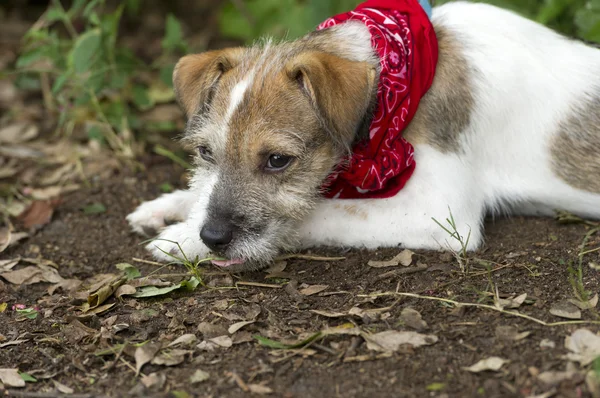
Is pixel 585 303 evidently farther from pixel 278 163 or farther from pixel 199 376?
pixel 199 376

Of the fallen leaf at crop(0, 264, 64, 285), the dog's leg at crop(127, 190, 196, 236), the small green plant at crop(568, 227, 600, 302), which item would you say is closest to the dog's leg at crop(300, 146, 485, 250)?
the small green plant at crop(568, 227, 600, 302)

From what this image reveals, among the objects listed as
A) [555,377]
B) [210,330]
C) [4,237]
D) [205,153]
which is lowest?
[4,237]

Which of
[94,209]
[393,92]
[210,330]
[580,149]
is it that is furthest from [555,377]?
[94,209]

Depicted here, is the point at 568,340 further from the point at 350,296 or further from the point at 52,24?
the point at 52,24

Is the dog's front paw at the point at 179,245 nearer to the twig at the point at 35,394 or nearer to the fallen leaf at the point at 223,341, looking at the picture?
the fallen leaf at the point at 223,341

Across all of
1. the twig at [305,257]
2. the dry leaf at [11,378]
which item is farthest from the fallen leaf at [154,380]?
the twig at [305,257]

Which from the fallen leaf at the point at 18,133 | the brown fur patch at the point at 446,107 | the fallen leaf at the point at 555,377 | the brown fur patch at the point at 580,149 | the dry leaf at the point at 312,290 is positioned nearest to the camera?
the fallen leaf at the point at 555,377

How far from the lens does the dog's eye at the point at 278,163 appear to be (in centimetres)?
430

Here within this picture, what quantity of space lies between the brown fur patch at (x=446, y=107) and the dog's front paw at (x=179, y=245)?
4.92 feet

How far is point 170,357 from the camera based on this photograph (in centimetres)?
372

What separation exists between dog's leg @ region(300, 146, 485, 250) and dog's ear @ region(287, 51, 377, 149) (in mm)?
649

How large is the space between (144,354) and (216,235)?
32.2 inches

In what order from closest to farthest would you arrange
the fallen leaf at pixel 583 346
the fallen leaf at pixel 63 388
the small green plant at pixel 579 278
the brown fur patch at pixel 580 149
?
the fallen leaf at pixel 583 346 < the fallen leaf at pixel 63 388 < the small green plant at pixel 579 278 < the brown fur patch at pixel 580 149

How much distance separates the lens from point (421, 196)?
15.4 ft
